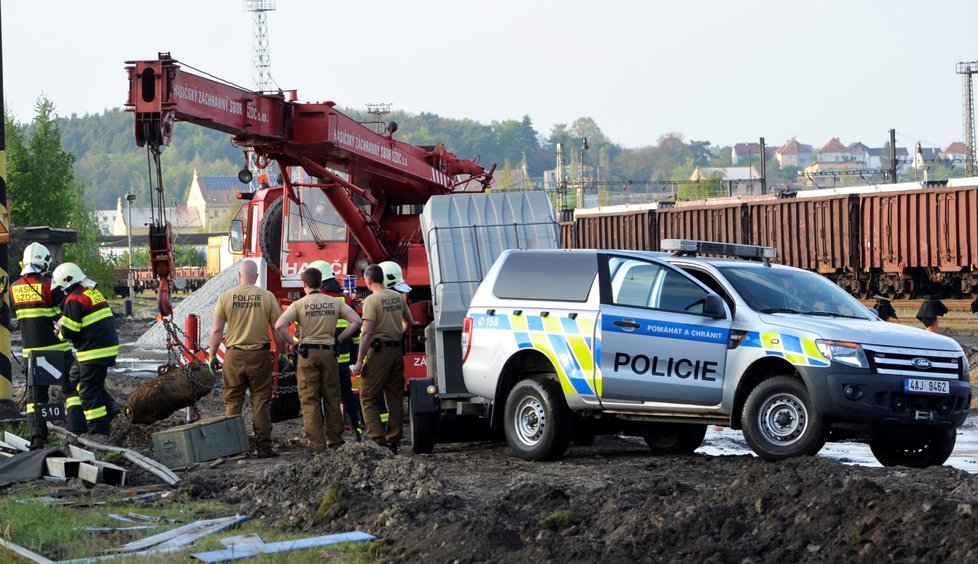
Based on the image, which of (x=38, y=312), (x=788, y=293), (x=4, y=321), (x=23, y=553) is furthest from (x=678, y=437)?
(x=23, y=553)

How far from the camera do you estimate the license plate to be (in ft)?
34.7

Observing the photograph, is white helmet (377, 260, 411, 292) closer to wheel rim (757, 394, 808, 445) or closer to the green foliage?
wheel rim (757, 394, 808, 445)

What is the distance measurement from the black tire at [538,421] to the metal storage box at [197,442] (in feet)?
7.79

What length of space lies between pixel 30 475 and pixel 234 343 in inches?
88.4

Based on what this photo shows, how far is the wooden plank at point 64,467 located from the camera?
1062 cm

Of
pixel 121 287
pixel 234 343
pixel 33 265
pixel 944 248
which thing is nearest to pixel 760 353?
pixel 234 343

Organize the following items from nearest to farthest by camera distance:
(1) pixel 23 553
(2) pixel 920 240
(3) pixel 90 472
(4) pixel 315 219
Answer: (1) pixel 23 553
(3) pixel 90 472
(4) pixel 315 219
(2) pixel 920 240

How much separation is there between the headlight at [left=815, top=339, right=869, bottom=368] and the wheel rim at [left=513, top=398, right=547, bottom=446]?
2496 millimetres

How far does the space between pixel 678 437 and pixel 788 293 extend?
1.92m

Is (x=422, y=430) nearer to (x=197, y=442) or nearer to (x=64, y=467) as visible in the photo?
(x=197, y=442)

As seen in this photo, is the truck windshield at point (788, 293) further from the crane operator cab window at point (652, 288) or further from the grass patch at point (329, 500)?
the grass patch at point (329, 500)

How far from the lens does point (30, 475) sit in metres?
10.8

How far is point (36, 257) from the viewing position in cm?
1359

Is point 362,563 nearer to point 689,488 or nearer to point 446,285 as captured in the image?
point 689,488
